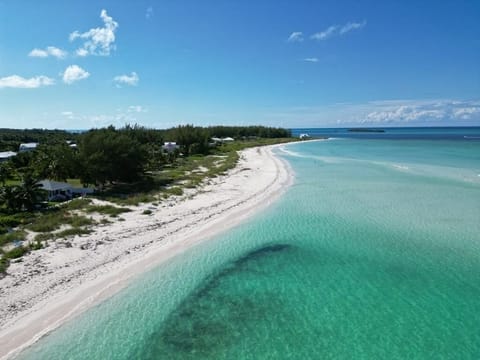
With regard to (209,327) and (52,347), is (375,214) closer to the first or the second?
(209,327)

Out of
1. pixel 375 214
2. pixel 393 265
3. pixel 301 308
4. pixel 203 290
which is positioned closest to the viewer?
pixel 301 308

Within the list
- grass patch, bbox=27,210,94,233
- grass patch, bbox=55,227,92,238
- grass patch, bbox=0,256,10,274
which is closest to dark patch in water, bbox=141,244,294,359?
grass patch, bbox=0,256,10,274

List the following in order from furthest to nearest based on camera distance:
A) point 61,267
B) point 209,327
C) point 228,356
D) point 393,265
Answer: point 393,265, point 61,267, point 209,327, point 228,356

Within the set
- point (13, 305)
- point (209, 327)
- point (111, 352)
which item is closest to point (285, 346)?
point (209, 327)

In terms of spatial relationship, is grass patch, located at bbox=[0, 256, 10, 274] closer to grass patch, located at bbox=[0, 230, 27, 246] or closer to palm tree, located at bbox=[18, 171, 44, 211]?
grass patch, located at bbox=[0, 230, 27, 246]

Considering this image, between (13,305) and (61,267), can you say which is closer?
(13,305)

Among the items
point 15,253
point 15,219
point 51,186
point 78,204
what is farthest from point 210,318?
point 51,186
